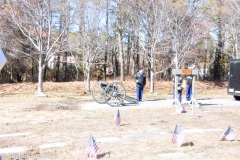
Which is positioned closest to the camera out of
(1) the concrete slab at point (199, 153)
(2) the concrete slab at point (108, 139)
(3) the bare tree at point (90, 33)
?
(1) the concrete slab at point (199, 153)

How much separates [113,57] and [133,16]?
14.1 meters

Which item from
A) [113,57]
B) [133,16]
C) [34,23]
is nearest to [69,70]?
[113,57]

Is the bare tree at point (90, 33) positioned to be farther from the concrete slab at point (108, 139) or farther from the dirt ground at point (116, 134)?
the concrete slab at point (108, 139)

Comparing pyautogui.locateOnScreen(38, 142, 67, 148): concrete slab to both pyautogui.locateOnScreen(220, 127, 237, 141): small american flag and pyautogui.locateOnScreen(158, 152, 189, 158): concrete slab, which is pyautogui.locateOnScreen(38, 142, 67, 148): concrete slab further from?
pyautogui.locateOnScreen(220, 127, 237, 141): small american flag

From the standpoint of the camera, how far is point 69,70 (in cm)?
3209

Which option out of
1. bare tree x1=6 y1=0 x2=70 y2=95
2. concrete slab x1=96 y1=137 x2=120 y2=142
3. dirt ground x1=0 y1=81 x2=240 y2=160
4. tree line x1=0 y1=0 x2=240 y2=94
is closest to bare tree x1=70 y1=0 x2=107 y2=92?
tree line x1=0 y1=0 x2=240 y2=94

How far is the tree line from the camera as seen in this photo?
1689 centimetres

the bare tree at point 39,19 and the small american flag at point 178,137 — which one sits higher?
the bare tree at point 39,19

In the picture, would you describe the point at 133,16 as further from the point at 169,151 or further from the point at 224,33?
the point at 169,151

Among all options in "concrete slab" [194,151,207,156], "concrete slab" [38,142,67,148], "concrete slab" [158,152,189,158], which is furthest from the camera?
"concrete slab" [38,142,67,148]

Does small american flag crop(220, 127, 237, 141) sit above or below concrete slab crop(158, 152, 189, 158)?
above

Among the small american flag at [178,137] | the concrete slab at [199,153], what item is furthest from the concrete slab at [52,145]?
the concrete slab at [199,153]

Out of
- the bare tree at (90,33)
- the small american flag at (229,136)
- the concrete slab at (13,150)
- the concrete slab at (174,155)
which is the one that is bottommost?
the concrete slab at (174,155)

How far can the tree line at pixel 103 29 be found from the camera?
16.9 meters
